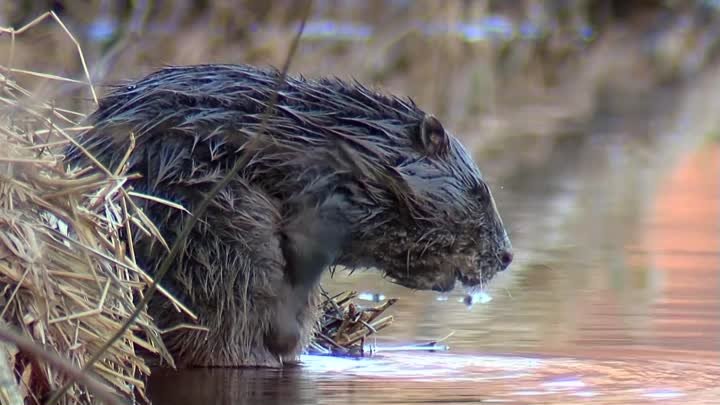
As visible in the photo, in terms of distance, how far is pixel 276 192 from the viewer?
4.97 meters

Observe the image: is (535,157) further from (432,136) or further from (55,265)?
Result: (55,265)

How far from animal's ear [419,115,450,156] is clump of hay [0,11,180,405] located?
116cm

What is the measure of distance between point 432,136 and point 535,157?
689 cm

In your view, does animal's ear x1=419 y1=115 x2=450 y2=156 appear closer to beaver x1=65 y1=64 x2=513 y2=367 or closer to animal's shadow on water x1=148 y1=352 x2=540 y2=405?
beaver x1=65 y1=64 x2=513 y2=367

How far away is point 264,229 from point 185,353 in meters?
0.44

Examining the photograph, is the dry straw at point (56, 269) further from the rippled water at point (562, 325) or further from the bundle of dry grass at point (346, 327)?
the bundle of dry grass at point (346, 327)

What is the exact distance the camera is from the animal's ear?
511 cm

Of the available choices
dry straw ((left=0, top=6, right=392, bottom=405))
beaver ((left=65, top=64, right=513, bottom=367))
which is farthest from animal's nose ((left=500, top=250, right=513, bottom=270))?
dry straw ((left=0, top=6, right=392, bottom=405))

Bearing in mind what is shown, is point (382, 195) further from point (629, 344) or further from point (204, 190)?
point (629, 344)

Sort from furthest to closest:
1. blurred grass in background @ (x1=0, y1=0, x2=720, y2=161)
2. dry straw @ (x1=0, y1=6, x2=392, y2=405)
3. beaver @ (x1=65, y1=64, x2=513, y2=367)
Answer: blurred grass in background @ (x1=0, y1=0, x2=720, y2=161)
beaver @ (x1=65, y1=64, x2=513, y2=367)
dry straw @ (x1=0, y1=6, x2=392, y2=405)

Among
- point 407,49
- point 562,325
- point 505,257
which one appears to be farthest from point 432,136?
point 407,49

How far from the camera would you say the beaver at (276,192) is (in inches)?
192

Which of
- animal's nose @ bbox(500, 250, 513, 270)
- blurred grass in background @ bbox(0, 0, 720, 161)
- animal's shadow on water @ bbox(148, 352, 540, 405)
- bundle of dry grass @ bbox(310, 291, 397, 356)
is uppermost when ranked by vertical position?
blurred grass in background @ bbox(0, 0, 720, 161)

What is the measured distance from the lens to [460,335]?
5664 millimetres
